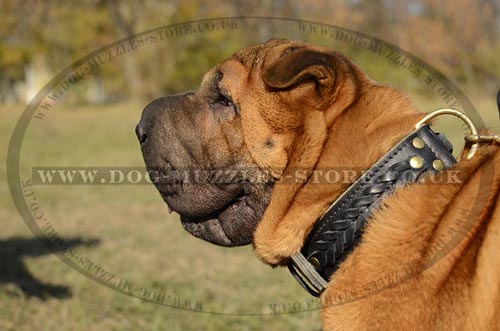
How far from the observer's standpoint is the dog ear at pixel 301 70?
107 inches

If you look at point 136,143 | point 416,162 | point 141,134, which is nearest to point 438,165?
point 416,162

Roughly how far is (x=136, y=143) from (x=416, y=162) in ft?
59.3

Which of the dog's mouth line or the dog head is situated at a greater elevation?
the dog head

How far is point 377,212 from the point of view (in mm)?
2580

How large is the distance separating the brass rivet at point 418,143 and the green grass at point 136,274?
2819 mm

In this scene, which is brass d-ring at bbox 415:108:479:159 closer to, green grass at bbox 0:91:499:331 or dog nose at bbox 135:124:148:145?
dog nose at bbox 135:124:148:145

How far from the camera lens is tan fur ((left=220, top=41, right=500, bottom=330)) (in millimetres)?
2389

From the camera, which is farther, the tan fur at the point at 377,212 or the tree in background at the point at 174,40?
the tree in background at the point at 174,40

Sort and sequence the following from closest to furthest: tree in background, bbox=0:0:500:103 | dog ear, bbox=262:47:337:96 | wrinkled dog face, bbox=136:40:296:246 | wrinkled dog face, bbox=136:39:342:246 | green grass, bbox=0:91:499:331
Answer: dog ear, bbox=262:47:337:96, wrinkled dog face, bbox=136:39:342:246, wrinkled dog face, bbox=136:40:296:246, green grass, bbox=0:91:499:331, tree in background, bbox=0:0:500:103

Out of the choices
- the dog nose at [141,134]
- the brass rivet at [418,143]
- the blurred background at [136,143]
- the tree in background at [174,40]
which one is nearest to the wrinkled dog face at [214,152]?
the dog nose at [141,134]

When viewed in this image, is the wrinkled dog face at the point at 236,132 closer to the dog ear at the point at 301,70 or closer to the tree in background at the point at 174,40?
the dog ear at the point at 301,70

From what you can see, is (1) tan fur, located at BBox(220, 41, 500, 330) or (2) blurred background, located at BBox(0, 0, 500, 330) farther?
(2) blurred background, located at BBox(0, 0, 500, 330)

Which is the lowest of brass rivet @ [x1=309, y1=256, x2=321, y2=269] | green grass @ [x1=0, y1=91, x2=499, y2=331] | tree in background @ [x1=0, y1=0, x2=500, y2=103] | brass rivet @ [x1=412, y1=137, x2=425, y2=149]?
tree in background @ [x1=0, y1=0, x2=500, y2=103]

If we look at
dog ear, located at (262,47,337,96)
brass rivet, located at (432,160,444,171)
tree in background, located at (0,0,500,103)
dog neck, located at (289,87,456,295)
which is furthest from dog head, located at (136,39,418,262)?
tree in background, located at (0,0,500,103)
